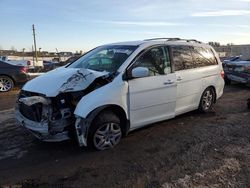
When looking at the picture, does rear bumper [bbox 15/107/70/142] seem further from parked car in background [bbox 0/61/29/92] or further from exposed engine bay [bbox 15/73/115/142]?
parked car in background [bbox 0/61/29/92]

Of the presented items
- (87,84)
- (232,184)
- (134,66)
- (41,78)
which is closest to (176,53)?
(134,66)

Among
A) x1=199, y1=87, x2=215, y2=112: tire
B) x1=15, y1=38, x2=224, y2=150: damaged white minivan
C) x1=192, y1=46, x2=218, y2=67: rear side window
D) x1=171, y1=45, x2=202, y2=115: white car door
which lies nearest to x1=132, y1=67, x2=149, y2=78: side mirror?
x1=15, y1=38, x2=224, y2=150: damaged white minivan

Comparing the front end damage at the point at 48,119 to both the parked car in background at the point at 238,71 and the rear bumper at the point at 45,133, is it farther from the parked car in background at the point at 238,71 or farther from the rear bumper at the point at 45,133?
the parked car in background at the point at 238,71

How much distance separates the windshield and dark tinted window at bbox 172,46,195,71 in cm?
101

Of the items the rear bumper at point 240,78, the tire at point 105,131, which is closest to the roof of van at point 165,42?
the tire at point 105,131

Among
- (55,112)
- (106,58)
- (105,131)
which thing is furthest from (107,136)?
(106,58)

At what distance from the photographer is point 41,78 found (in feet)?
18.4

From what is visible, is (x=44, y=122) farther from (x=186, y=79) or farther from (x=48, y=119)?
(x=186, y=79)

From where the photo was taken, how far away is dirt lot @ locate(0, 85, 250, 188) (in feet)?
13.7

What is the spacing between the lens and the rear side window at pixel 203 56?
7125mm

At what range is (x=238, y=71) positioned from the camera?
40.9 ft

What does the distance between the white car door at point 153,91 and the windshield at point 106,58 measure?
271mm

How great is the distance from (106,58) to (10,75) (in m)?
7.28

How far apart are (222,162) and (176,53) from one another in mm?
2562
